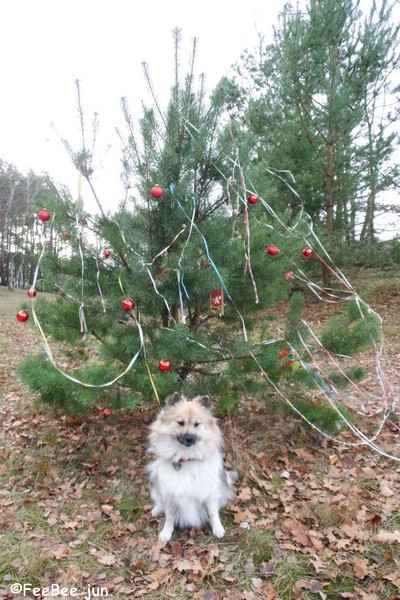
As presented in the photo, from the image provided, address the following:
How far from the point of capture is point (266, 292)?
12.3 ft

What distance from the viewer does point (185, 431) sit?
282 centimetres

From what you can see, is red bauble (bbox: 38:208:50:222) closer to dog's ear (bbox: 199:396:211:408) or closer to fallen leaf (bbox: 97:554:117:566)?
dog's ear (bbox: 199:396:211:408)

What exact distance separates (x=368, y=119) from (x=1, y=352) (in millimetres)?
10670

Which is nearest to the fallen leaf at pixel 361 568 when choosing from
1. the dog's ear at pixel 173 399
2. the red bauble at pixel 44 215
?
the dog's ear at pixel 173 399

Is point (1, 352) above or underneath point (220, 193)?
underneath

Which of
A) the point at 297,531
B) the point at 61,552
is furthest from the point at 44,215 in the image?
the point at 297,531

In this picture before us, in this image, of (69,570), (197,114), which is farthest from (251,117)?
(69,570)

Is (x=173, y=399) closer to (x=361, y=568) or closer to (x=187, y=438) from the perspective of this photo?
(x=187, y=438)

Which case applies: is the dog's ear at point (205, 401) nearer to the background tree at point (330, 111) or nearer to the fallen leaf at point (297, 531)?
the fallen leaf at point (297, 531)

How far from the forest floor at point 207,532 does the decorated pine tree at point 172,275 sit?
75 cm

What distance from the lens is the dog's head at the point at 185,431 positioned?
2.85 metres

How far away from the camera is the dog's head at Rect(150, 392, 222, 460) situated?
285 cm

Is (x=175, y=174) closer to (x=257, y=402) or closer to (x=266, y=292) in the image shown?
(x=266, y=292)

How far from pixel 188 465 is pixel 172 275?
63.1 inches
